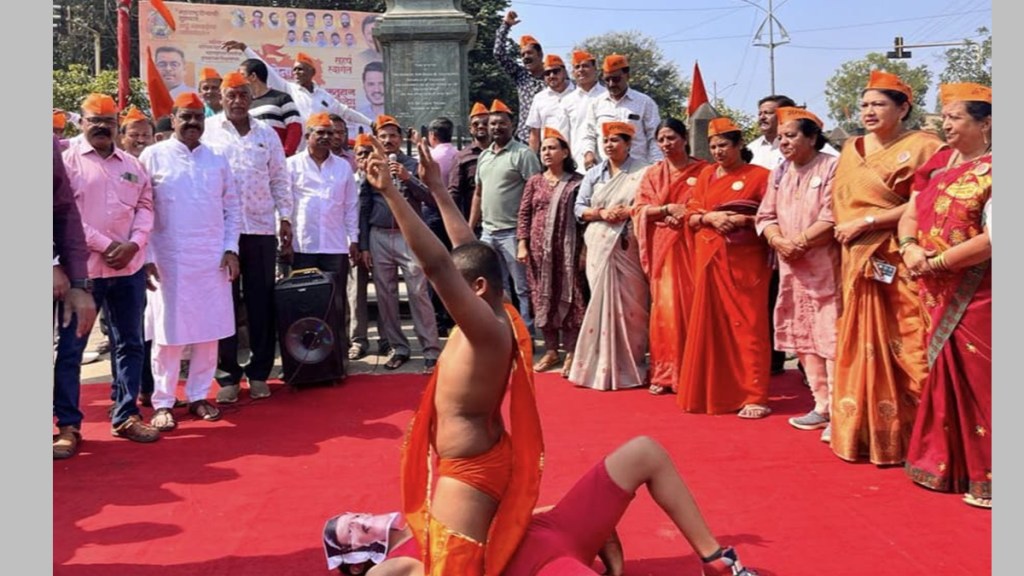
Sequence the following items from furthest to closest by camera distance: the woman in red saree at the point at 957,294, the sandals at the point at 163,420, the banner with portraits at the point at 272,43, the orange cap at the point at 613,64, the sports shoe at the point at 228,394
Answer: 1. the banner with portraits at the point at 272,43
2. the orange cap at the point at 613,64
3. the sports shoe at the point at 228,394
4. the sandals at the point at 163,420
5. the woman in red saree at the point at 957,294

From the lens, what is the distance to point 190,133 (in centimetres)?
542

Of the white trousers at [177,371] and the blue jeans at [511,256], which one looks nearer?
the white trousers at [177,371]

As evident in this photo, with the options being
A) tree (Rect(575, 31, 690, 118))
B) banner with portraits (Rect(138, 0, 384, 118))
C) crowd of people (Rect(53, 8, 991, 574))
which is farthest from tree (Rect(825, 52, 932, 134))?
crowd of people (Rect(53, 8, 991, 574))

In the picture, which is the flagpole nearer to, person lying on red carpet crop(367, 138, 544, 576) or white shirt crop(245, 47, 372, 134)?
white shirt crop(245, 47, 372, 134)

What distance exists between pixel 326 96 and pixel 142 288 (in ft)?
12.4

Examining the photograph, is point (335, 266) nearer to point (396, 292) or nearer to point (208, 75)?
point (396, 292)

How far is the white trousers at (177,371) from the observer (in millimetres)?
5480

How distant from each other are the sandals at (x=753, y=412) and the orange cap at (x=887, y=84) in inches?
76.3

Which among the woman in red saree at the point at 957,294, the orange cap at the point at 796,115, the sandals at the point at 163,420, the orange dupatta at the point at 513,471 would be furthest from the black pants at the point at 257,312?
the woman in red saree at the point at 957,294

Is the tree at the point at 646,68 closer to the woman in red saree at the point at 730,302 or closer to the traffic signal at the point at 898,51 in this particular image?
the traffic signal at the point at 898,51

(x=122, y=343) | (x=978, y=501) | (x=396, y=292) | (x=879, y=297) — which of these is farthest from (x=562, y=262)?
(x=978, y=501)

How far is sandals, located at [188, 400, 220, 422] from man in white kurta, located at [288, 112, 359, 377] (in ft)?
3.66

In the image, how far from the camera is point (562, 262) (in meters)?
6.68

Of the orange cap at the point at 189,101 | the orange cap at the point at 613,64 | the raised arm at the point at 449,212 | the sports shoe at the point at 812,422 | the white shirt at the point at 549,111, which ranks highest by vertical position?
the orange cap at the point at 613,64
